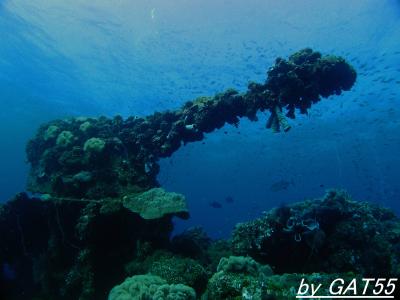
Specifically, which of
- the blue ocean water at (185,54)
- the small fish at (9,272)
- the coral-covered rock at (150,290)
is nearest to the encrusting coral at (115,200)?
the small fish at (9,272)

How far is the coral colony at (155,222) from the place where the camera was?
35.2ft

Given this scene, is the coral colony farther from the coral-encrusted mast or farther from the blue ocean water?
the blue ocean water

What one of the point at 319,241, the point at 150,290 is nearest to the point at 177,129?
the point at 319,241

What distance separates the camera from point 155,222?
39.5 ft

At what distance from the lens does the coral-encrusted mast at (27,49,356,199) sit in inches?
504

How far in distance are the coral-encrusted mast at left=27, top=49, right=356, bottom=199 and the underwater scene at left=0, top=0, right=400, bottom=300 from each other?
6 centimetres

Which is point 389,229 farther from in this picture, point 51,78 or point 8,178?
point 8,178

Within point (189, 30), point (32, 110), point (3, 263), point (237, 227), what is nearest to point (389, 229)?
point (237, 227)

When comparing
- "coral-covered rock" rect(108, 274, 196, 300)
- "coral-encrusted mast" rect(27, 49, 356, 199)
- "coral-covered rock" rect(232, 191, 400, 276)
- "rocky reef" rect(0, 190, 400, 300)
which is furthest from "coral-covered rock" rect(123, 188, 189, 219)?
"coral-covered rock" rect(108, 274, 196, 300)

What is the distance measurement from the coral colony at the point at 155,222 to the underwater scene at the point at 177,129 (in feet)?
0.19

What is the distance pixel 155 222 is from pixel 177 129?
14.0 ft

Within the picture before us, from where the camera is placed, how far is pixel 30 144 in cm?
1747

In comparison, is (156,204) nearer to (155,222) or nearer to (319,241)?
(155,222)

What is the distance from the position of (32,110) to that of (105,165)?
38341 millimetres
